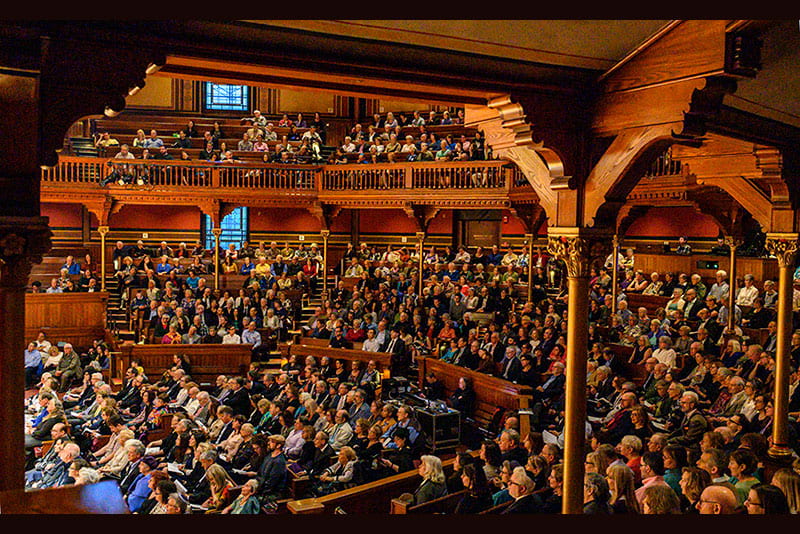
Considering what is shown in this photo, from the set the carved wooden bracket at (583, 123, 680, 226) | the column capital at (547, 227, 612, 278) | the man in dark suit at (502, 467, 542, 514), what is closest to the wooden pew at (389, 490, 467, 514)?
the man in dark suit at (502, 467, 542, 514)

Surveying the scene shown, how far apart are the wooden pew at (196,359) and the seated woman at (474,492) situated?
833cm

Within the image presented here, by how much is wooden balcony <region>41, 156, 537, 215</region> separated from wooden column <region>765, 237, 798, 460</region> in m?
9.09

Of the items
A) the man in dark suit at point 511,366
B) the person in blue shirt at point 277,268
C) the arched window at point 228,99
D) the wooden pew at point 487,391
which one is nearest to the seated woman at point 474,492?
the wooden pew at point 487,391

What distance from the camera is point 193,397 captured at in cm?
1082

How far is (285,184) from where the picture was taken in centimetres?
2048

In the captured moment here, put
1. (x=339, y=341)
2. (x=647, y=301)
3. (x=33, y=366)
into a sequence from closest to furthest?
(x=33, y=366) → (x=339, y=341) → (x=647, y=301)

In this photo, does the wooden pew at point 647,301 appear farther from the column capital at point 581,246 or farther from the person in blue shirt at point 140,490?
the person in blue shirt at point 140,490

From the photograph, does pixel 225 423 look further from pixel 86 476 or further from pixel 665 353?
pixel 665 353

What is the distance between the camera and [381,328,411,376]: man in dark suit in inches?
528

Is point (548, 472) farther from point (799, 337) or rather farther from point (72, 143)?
point (72, 143)

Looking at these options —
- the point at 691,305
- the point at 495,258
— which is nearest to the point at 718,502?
the point at 691,305

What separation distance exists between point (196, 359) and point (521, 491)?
945cm

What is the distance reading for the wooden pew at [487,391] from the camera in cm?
993

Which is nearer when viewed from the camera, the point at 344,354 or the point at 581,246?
the point at 581,246
